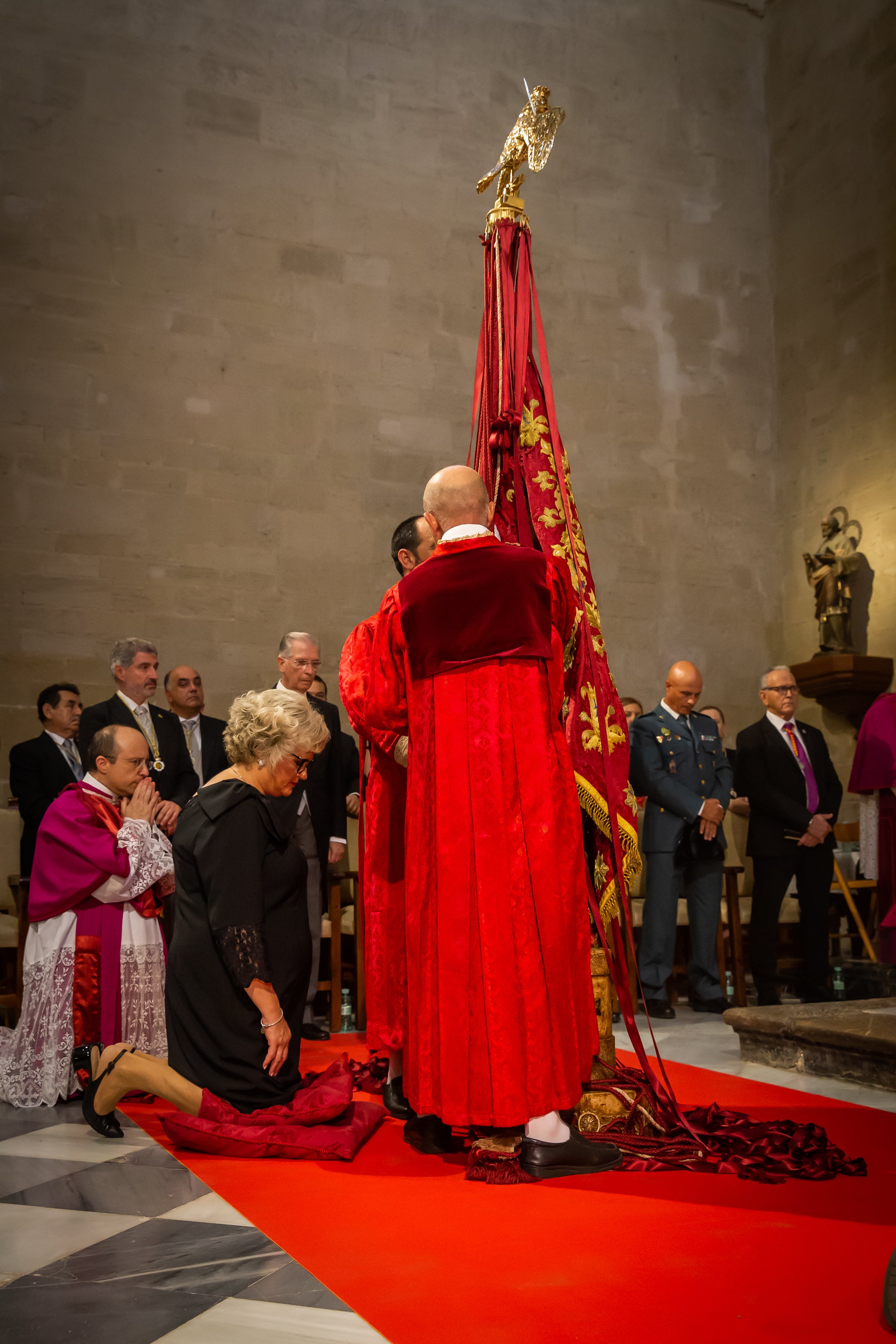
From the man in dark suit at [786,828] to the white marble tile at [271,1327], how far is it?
4.13 meters

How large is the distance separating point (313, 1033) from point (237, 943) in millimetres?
2177

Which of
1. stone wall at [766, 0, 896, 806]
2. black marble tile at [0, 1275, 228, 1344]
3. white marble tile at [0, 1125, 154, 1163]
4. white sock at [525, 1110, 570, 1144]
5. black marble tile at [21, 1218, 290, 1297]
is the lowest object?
white marble tile at [0, 1125, 154, 1163]

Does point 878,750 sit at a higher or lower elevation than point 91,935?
higher

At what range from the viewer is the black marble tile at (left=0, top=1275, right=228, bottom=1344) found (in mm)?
1900

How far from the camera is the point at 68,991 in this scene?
384 cm

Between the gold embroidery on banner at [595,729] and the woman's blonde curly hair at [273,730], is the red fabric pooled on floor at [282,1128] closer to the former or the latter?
the woman's blonde curly hair at [273,730]

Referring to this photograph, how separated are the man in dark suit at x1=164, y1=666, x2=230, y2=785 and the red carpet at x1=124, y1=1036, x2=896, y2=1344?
3.14 metres

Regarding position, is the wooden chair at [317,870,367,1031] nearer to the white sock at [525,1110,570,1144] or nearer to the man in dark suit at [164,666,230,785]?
the man in dark suit at [164,666,230,785]

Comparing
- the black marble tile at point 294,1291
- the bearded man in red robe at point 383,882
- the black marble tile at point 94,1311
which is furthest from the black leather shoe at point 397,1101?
the black marble tile at point 94,1311

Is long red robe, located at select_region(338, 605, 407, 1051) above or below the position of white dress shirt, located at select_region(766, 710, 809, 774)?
below

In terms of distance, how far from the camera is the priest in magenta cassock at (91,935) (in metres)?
3.83

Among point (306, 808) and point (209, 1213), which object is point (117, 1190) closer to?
point (209, 1213)

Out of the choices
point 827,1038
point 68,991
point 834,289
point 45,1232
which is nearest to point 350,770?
point 68,991

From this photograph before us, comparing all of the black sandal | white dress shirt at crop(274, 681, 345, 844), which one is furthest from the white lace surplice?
white dress shirt at crop(274, 681, 345, 844)
